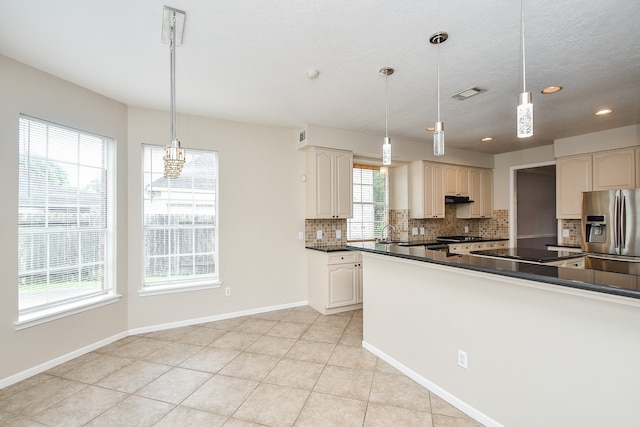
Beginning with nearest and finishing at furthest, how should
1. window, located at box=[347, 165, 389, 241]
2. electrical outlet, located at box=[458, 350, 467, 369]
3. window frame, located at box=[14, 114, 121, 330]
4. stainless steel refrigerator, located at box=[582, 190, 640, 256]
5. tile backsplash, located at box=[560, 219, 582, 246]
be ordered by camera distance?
1. electrical outlet, located at box=[458, 350, 467, 369]
2. window frame, located at box=[14, 114, 121, 330]
3. stainless steel refrigerator, located at box=[582, 190, 640, 256]
4. tile backsplash, located at box=[560, 219, 582, 246]
5. window, located at box=[347, 165, 389, 241]

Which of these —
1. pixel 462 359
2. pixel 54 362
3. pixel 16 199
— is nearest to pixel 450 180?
pixel 462 359

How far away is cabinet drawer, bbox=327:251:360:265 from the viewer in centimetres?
426

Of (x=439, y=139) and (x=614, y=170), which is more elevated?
(x=614, y=170)

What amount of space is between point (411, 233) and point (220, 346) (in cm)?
379

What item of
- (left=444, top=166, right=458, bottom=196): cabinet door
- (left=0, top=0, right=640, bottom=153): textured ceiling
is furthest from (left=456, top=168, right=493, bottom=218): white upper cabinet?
(left=0, top=0, right=640, bottom=153): textured ceiling


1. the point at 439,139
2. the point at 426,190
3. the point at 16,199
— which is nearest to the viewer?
the point at 439,139

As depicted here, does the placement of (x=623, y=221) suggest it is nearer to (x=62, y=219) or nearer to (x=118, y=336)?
(x=118, y=336)

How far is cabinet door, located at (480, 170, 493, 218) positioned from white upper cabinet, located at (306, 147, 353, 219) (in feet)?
10.3

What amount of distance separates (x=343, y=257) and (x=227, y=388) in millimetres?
2350

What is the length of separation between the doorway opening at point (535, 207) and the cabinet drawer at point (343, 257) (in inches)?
147

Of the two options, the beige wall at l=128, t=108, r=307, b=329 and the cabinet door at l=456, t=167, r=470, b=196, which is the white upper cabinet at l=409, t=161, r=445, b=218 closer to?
the cabinet door at l=456, t=167, r=470, b=196

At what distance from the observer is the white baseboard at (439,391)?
1970 millimetres

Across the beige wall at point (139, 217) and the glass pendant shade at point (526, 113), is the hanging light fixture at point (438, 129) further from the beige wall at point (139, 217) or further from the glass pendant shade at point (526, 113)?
the beige wall at point (139, 217)

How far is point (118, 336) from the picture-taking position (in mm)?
3402
